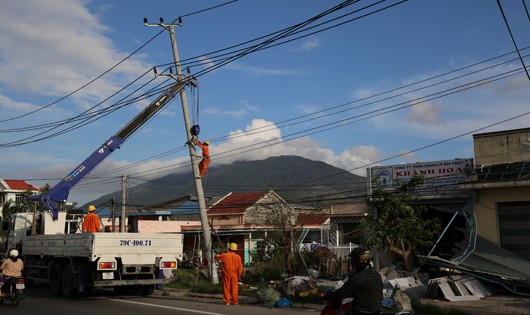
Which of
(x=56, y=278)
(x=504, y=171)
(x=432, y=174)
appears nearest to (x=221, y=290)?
(x=56, y=278)

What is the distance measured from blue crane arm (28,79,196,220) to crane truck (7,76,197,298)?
4cm

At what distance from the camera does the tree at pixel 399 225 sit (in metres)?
17.4

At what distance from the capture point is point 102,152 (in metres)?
20.5

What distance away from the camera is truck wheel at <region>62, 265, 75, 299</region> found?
50.1 feet

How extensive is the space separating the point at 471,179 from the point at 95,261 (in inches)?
510

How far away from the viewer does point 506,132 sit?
18781 mm

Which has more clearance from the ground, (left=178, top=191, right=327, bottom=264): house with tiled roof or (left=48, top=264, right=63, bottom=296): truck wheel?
(left=178, top=191, right=327, bottom=264): house with tiled roof

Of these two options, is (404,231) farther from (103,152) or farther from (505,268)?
(103,152)

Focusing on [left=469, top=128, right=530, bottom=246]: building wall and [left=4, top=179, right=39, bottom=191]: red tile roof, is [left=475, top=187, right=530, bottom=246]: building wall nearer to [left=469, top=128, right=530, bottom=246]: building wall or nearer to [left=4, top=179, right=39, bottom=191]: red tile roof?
[left=469, top=128, right=530, bottom=246]: building wall

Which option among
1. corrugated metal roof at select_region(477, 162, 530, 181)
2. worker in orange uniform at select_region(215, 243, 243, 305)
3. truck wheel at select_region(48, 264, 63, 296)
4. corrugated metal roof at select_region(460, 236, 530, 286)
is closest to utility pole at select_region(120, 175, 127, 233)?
truck wheel at select_region(48, 264, 63, 296)

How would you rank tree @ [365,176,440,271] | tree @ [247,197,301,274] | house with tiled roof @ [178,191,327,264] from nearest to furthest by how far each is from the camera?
tree @ [365,176,440,271]
tree @ [247,197,301,274]
house with tiled roof @ [178,191,327,264]

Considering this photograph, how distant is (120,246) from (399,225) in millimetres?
8942

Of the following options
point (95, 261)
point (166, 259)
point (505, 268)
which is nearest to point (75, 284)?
point (95, 261)

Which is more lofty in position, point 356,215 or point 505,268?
point 356,215
